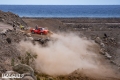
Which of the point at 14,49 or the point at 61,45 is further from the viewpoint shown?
the point at 61,45

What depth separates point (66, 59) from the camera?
29.2m

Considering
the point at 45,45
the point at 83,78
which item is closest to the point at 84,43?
the point at 45,45

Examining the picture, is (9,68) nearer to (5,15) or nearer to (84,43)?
(84,43)

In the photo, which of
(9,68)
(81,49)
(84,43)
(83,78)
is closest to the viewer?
(9,68)

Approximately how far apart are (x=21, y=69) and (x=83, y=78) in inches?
304

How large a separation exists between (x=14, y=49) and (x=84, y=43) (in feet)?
47.6

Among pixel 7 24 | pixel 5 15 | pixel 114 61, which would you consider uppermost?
pixel 5 15

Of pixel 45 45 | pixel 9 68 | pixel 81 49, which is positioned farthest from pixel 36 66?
pixel 81 49

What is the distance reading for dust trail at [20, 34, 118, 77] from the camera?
86.3 ft

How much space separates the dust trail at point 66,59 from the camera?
86.3 ft

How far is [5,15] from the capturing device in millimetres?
46250

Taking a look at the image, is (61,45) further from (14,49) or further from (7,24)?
(7,24)

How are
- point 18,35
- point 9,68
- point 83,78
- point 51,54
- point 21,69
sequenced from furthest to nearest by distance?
1. point 18,35
2. point 51,54
3. point 83,78
4. point 9,68
5. point 21,69

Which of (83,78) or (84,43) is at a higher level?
(84,43)
